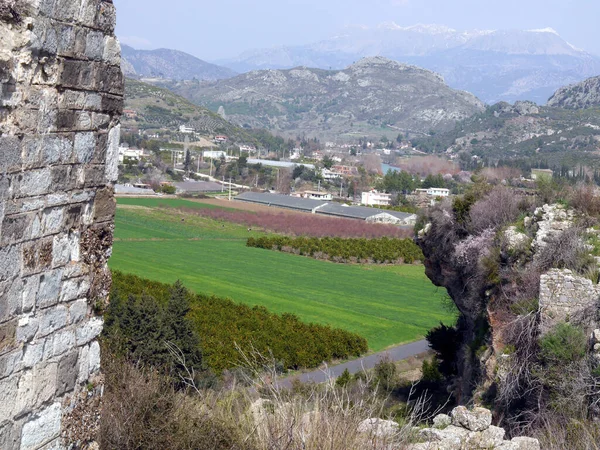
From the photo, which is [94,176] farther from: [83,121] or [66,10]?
[66,10]

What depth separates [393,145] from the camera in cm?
19688

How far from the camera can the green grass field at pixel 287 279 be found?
30.2 metres

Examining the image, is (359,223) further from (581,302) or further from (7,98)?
(7,98)

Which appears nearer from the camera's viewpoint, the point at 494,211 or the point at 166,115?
the point at 494,211

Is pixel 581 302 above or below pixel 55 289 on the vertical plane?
below

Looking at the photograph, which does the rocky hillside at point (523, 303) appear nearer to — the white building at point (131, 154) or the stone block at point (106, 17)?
the stone block at point (106, 17)

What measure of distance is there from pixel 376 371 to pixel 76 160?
15.2 metres

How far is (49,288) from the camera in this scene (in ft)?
14.6

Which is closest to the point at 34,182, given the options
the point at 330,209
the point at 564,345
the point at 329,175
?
the point at 564,345

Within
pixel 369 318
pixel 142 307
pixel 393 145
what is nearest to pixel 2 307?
pixel 142 307

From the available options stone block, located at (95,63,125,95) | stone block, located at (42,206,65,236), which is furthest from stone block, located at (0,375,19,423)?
stone block, located at (95,63,125,95)

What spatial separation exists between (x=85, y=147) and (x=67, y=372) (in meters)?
1.34

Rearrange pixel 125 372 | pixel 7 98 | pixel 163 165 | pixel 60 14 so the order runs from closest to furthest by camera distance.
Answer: pixel 7 98, pixel 60 14, pixel 125 372, pixel 163 165

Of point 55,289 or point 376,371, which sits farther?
point 376,371
